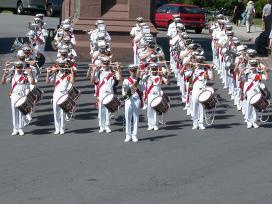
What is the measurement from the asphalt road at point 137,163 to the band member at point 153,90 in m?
0.35

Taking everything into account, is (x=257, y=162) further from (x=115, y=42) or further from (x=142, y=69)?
(x=115, y=42)

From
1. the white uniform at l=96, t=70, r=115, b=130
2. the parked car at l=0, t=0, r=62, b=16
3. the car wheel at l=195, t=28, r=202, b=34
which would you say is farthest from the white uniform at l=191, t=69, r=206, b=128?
the parked car at l=0, t=0, r=62, b=16

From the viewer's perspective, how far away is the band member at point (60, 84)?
73.9ft

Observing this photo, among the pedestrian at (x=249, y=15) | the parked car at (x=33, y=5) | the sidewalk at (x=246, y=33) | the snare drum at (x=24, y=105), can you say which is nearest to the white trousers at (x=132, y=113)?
the snare drum at (x=24, y=105)

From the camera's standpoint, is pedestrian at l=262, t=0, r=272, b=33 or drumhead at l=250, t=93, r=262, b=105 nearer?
drumhead at l=250, t=93, r=262, b=105

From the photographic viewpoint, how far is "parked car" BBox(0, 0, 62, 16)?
5562cm

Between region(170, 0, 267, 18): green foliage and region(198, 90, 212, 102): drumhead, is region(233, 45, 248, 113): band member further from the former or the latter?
region(170, 0, 267, 18): green foliage

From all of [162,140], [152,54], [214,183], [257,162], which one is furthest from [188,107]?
[214,183]

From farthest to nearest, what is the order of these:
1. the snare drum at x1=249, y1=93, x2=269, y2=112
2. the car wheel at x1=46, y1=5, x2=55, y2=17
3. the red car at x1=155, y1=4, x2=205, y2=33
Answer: the car wheel at x1=46, y1=5, x2=55, y2=17 < the red car at x1=155, y1=4, x2=205, y2=33 < the snare drum at x1=249, y1=93, x2=269, y2=112

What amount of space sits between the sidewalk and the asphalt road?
20.4 metres

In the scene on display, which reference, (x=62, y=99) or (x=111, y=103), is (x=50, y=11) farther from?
(x=111, y=103)

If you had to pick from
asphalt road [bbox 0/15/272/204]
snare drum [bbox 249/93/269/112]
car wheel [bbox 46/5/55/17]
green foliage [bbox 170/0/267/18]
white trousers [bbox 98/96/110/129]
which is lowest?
car wheel [bbox 46/5/55/17]

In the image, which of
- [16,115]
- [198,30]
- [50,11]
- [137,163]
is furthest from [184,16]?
[137,163]

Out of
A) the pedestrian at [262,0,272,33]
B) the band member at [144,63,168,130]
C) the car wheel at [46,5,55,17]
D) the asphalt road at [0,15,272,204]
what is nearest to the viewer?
the asphalt road at [0,15,272,204]
